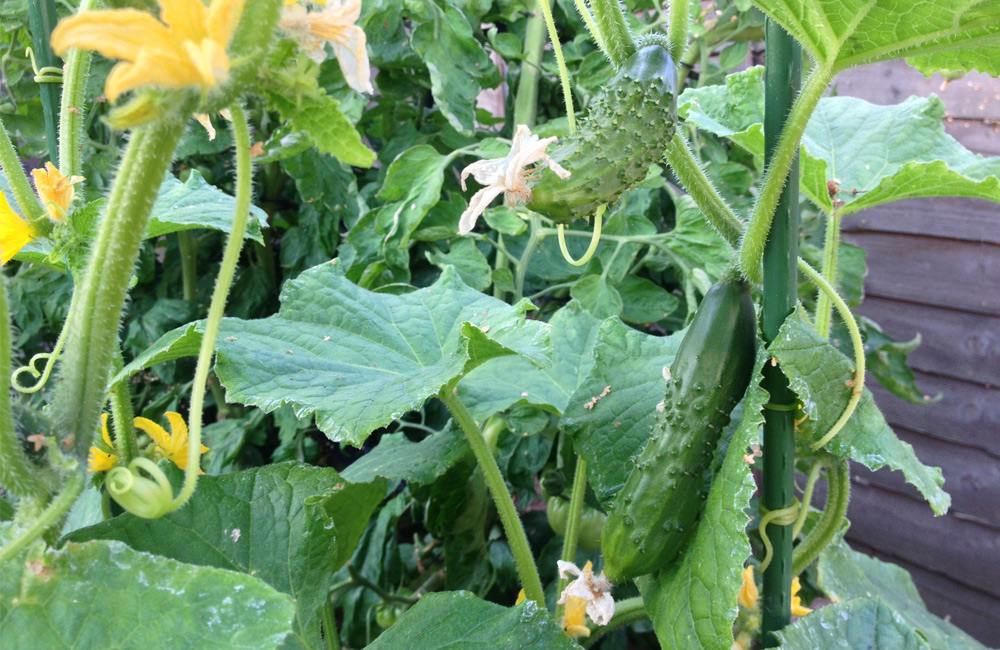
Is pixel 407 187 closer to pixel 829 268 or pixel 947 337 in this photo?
pixel 829 268

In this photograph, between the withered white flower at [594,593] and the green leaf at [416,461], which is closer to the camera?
the withered white flower at [594,593]

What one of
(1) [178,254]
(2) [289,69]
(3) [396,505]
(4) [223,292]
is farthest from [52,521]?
(1) [178,254]

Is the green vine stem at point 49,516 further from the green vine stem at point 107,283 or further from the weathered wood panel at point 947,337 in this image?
the weathered wood panel at point 947,337

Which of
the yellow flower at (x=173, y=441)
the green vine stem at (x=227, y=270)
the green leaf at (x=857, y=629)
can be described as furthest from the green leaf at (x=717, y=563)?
the yellow flower at (x=173, y=441)

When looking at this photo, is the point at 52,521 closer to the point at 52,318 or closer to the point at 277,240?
the point at 52,318

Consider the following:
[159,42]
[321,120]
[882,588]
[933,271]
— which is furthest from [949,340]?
[159,42]

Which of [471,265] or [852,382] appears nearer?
[852,382]

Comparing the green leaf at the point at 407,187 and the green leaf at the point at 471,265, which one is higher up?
the green leaf at the point at 407,187
